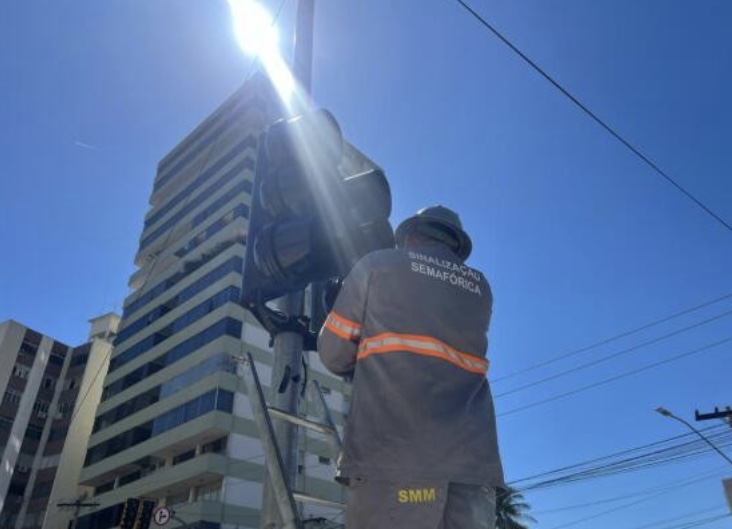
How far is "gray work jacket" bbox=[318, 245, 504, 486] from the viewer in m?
2.10

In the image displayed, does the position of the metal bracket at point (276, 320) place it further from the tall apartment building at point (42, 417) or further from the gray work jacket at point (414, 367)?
the tall apartment building at point (42, 417)

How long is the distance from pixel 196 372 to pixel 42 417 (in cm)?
2510

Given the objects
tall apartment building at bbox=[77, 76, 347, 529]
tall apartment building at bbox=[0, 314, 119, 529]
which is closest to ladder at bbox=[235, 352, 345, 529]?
tall apartment building at bbox=[77, 76, 347, 529]

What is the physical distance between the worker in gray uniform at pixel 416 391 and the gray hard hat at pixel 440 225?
14cm

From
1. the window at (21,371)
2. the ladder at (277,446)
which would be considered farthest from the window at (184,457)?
the ladder at (277,446)

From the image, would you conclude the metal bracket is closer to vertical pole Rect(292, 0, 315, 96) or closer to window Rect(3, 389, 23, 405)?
vertical pole Rect(292, 0, 315, 96)

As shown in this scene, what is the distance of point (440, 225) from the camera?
2857 millimetres

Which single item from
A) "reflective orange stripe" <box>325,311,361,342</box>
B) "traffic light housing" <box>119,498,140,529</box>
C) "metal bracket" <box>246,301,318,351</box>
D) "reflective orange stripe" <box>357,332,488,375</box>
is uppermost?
"traffic light housing" <box>119,498,140,529</box>

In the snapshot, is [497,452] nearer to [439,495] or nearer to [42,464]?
[439,495]

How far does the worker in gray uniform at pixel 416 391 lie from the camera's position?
6.64ft

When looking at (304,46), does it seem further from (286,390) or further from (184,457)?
(184,457)

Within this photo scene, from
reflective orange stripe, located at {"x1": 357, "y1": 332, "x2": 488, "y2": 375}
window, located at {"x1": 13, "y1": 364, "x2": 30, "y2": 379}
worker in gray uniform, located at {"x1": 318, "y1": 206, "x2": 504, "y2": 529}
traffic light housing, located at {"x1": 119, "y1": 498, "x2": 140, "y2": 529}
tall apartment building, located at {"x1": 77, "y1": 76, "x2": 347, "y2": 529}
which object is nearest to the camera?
worker in gray uniform, located at {"x1": 318, "y1": 206, "x2": 504, "y2": 529}

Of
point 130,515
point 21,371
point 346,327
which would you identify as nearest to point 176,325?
point 21,371

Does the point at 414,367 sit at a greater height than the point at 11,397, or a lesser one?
lesser
